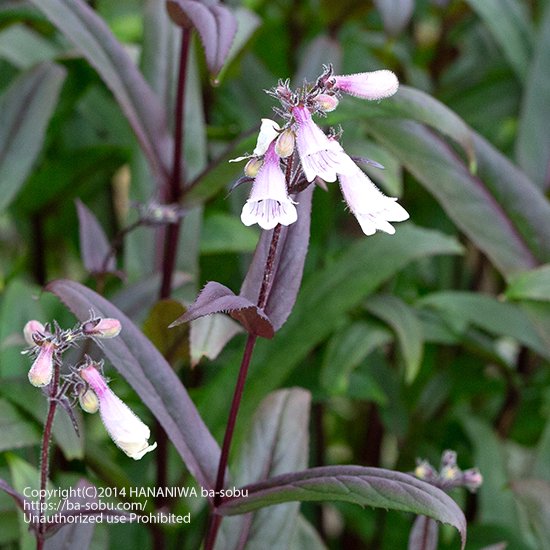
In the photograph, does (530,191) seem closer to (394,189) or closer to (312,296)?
(394,189)

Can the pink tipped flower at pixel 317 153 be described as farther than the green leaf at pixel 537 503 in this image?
No

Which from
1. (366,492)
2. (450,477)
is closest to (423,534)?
(450,477)

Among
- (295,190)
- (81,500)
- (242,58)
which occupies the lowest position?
(81,500)

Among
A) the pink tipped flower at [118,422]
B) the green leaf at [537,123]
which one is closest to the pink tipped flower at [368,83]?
the pink tipped flower at [118,422]

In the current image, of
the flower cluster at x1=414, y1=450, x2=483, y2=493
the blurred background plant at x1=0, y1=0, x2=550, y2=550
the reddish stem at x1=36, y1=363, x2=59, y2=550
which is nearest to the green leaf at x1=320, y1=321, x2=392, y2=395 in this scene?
the blurred background plant at x1=0, y1=0, x2=550, y2=550

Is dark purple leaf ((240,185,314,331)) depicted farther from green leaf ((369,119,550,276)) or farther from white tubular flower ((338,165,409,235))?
green leaf ((369,119,550,276))

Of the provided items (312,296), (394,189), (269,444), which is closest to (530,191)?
(394,189)

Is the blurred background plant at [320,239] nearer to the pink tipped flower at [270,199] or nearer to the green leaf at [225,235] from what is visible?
the green leaf at [225,235]
